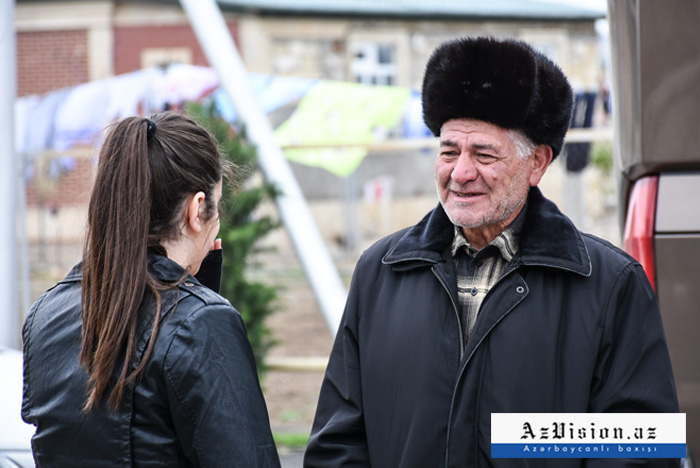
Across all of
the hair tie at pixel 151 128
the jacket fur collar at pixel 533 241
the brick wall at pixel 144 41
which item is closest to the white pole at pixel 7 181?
the jacket fur collar at pixel 533 241

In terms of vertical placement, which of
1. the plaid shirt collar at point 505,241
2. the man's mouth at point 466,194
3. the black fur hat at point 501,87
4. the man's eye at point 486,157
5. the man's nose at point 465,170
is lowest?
the plaid shirt collar at point 505,241

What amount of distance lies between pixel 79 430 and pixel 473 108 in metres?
1.19

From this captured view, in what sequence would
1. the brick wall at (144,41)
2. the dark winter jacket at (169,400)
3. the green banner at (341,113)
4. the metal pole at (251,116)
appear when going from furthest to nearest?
the brick wall at (144,41) < the green banner at (341,113) < the metal pole at (251,116) < the dark winter jacket at (169,400)

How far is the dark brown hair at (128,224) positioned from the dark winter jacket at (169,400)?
→ 0.03 m

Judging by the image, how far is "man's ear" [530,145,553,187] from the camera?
2201 millimetres

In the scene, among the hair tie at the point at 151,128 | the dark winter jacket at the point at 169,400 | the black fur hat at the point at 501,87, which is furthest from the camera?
the black fur hat at the point at 501,87

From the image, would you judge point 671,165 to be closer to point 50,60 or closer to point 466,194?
point 466,194

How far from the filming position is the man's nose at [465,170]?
6.93ft

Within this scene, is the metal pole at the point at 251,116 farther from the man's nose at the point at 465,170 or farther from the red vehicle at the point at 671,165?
the man's nose at the point at 465,170

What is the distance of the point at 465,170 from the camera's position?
2111 millimetres

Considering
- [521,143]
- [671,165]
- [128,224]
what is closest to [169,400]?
[128,224]

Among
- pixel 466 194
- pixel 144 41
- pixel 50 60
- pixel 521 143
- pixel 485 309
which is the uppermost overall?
pixel 144 41

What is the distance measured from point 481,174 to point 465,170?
0.04m

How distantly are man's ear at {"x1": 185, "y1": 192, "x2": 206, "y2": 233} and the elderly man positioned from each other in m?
0.59
